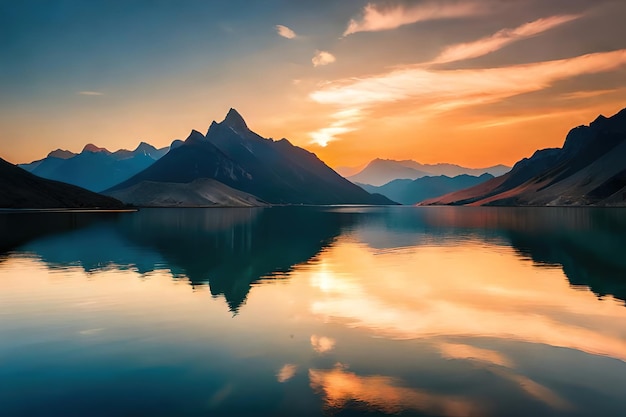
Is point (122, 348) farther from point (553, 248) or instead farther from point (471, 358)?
point (553, 248)

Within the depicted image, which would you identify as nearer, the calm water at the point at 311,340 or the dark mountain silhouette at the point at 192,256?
the calm water at the point at 311,340

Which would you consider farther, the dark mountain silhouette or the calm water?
the dark mountain silhouette

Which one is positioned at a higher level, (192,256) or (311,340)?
(192,256)

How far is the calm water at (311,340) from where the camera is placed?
48.9 ft

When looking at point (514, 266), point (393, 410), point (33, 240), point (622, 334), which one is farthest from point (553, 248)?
point (33, 240)

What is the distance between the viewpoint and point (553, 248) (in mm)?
64062

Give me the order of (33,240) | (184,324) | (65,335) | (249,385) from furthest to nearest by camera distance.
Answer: (33,240), (184,324), (65,335), (249,385)

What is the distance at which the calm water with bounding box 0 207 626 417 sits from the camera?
48.9 feet

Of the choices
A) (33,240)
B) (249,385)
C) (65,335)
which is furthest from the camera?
(33,240)

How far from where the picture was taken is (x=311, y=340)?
2161 centimetres

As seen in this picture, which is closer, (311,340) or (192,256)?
(311,340)

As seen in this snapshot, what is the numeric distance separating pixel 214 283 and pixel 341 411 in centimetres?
2483

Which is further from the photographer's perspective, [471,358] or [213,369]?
[471,358]

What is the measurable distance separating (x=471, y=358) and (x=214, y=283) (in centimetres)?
2308
